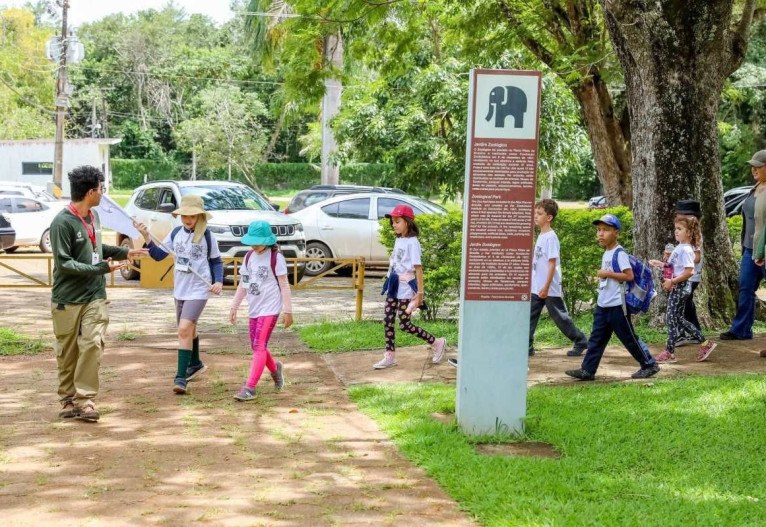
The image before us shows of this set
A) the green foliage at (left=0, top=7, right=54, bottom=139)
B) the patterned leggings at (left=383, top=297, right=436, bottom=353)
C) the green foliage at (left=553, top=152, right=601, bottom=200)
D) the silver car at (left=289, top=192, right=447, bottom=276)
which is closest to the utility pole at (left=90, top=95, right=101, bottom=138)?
the green foliage at (left=0, top=7, right=54, bottom=139)

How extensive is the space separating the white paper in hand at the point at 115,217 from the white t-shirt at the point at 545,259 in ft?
11.9

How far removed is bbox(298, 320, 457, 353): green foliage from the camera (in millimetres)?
10844

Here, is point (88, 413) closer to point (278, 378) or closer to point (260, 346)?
point (260, 346)

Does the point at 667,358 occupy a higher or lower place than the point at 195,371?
higher

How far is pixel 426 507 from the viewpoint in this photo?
Result: 17.8ft

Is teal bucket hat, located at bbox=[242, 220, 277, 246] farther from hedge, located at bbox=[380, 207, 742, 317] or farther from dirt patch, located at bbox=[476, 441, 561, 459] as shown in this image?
hedge, located at bbox=[380, 207, 742, 317]

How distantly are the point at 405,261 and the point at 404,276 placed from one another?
0.15 metres

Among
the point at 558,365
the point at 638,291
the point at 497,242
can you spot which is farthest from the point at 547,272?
the point at 497,242

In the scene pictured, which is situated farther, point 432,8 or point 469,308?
point 432,8

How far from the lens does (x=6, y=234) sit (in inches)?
888

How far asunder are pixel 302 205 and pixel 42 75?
167 feet

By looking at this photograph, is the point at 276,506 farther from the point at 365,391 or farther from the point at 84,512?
the point at 365,391

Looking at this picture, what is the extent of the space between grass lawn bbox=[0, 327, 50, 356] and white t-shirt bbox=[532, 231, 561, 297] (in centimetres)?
522

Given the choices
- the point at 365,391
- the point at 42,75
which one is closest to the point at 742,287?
the point at 365,391
